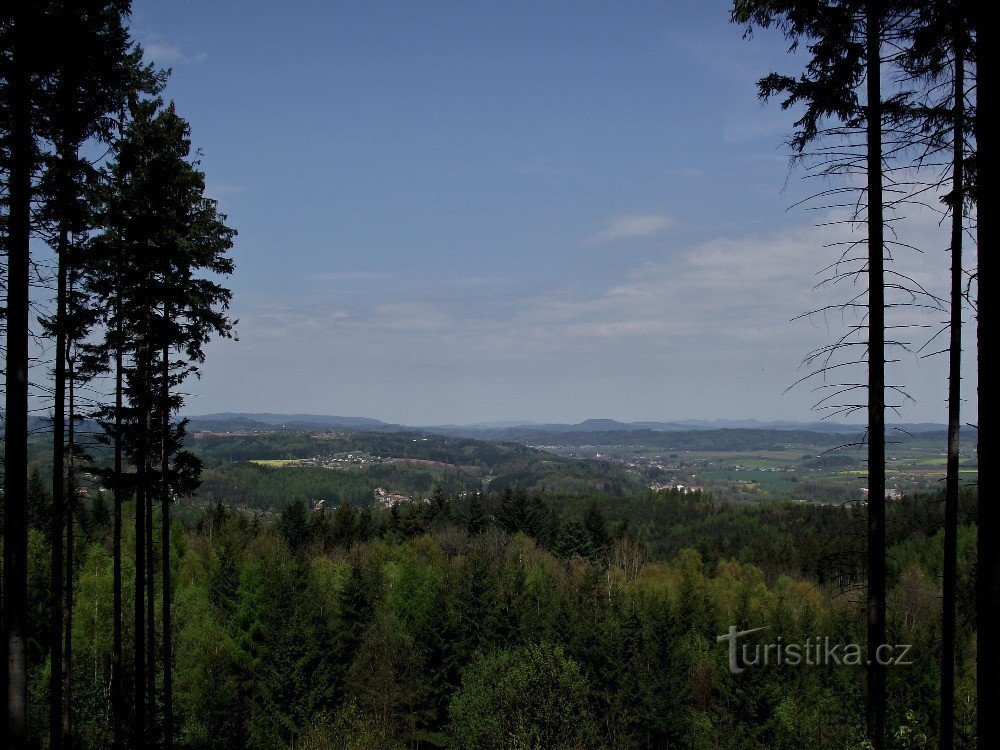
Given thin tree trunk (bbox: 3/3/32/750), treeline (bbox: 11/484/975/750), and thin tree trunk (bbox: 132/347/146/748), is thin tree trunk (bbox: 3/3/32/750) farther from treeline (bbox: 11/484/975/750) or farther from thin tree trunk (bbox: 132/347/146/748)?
treeline (bbox: 11/484/975/750)

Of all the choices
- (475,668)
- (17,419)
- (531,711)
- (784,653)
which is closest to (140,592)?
(17,419)

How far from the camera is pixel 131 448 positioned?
15375 millimetres

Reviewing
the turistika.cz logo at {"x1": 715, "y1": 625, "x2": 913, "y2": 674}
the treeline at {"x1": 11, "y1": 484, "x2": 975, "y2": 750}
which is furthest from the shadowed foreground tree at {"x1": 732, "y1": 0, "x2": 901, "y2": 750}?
the turistika.cz logo at {"x1": 715, "y1": 625, "x2": 913, "y2": 674}

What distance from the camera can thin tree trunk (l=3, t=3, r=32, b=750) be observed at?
316 inches

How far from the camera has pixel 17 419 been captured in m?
8.43

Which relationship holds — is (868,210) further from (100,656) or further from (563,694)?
(100,656)

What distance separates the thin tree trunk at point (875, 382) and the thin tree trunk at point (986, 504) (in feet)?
8.24

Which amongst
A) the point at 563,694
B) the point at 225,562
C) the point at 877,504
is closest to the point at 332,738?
the point at 563,694

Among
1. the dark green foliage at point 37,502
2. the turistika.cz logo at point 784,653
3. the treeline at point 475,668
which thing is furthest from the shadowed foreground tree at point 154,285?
the dark green foliage at point 37,502

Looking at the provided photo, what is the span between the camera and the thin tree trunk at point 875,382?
359 inches

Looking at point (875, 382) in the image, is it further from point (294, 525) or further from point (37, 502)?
point (294, 525)

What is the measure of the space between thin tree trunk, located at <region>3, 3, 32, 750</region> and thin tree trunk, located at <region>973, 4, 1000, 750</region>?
1026cm

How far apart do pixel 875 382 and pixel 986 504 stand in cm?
294

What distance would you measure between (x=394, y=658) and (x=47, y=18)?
24291mm
